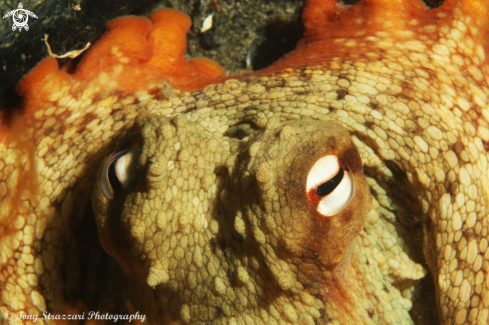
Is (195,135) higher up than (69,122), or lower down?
higher up

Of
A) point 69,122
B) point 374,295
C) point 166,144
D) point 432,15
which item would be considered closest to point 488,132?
point 432,15

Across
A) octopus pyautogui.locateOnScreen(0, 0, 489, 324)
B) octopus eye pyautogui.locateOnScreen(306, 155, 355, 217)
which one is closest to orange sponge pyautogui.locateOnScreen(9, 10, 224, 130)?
octopus pyautogui.locateOnScreen(0, 0, 489, 324)

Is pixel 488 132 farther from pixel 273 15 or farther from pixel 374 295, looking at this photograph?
pixel 273 15

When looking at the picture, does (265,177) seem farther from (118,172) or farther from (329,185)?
(118,172)

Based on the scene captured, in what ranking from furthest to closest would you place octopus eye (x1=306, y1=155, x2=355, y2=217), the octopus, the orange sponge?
the orange sponge, the octopus, octopus eye (x1=306, y1=155, x2=355, y2=217)

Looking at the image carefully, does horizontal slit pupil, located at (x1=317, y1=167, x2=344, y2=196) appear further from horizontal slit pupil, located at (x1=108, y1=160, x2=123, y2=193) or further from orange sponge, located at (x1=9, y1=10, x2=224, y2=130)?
orange sponge, located at (x1=9, y1=10, x2=224, y2=130)
